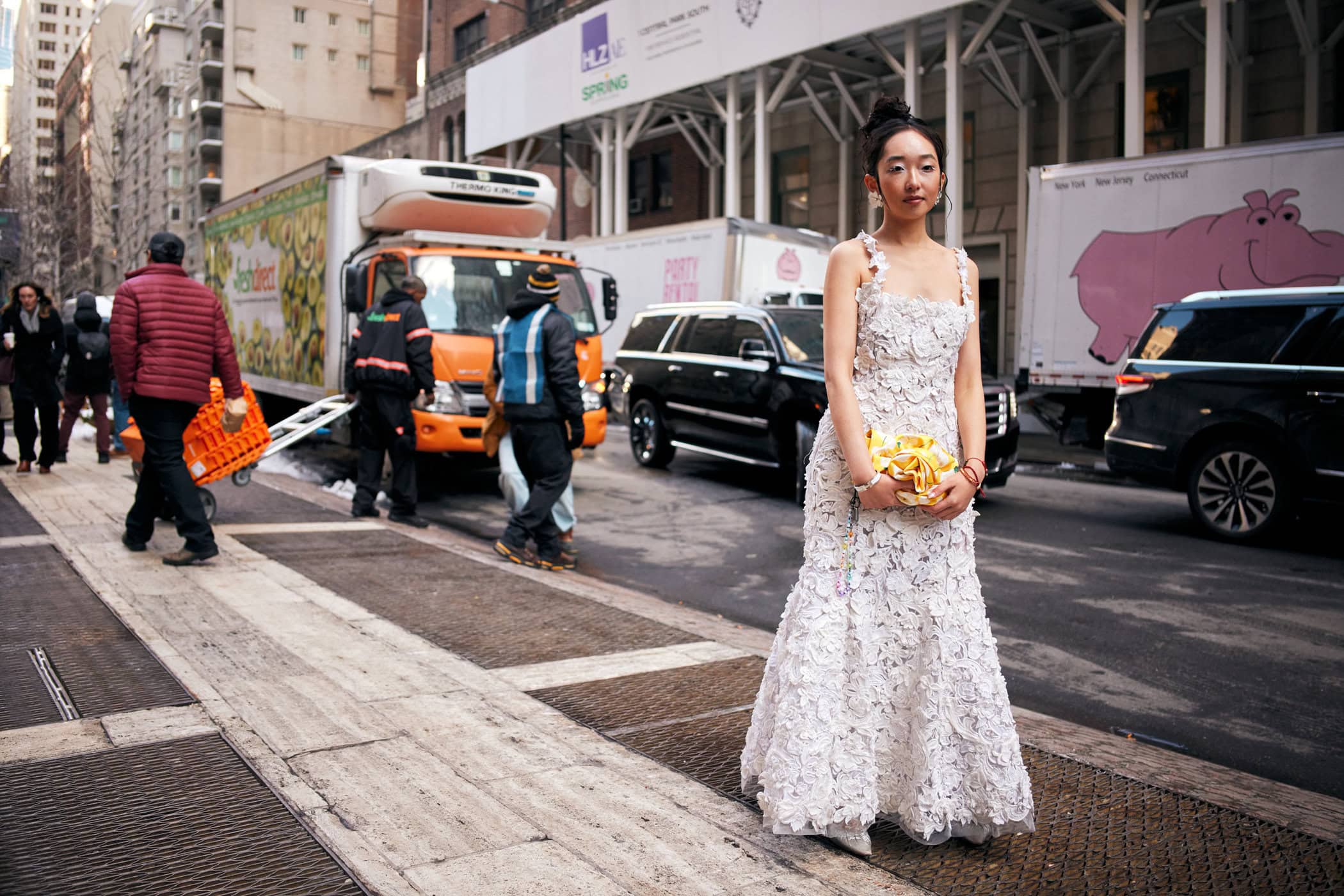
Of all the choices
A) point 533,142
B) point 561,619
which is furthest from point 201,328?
point 533,142

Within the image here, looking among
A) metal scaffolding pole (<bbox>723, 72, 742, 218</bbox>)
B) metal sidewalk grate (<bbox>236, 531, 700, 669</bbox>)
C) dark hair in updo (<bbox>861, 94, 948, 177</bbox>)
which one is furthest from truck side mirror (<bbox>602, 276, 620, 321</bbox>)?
metal scaffolding pole (<bbox>723, 72, 742, 218</bbox>)

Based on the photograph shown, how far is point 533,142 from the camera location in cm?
3212

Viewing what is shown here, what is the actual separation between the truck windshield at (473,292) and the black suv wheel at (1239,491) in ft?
18.1

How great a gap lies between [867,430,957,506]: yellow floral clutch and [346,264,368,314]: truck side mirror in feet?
26.0

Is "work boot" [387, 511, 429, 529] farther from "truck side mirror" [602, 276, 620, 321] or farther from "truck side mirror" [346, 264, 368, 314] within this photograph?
"truck side mirror" [602, 276, 620, 321]

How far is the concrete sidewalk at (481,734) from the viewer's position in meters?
3.01

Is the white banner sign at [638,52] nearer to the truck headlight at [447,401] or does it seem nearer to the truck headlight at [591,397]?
the truck headlight at [591,397]

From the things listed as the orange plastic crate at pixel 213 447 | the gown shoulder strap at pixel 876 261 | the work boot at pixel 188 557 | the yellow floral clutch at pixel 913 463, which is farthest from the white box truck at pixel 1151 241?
the yellow floral clutch at pixel 913 463

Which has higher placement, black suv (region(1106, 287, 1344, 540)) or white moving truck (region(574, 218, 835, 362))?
white moving truck (region(574, 218, 835, 362))

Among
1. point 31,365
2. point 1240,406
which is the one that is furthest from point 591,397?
point 1240,406

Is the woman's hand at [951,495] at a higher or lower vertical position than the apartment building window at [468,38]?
lower

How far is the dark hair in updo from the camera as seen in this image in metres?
3.15

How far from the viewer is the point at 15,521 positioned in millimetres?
8094

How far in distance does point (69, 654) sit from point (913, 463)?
373cm
